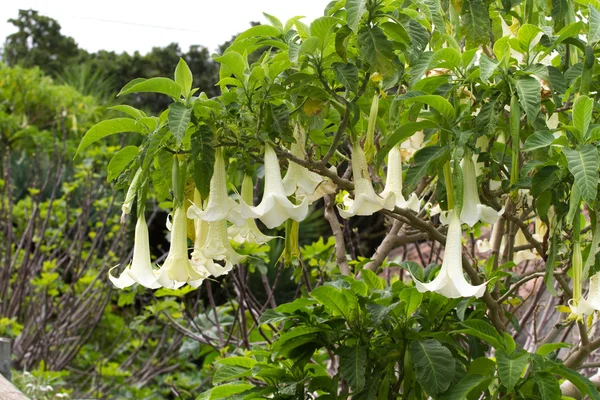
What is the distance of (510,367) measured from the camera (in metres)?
1.25

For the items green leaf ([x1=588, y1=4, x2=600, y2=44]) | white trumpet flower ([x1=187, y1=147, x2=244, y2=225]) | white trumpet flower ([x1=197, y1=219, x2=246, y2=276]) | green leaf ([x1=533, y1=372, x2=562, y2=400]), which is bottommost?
green leaf ([x1=533, y1=372, x2=562, y2=400])

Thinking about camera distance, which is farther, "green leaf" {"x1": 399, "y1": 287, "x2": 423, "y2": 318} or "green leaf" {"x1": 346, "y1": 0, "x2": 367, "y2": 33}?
"green leaf" {"x1": 399, "y1": 287, "x2": 423, "y2": 318}

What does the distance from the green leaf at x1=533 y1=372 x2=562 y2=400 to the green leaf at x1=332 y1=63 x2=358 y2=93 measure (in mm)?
589

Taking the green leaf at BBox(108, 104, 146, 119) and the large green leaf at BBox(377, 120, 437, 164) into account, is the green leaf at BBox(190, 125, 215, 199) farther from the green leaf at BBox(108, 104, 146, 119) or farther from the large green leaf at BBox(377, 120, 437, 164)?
the large green leaf at BBox(377, 120, 437, 164)

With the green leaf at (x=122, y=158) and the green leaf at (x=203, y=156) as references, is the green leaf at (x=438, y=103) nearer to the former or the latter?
the green leaf at (x=203, y=156)

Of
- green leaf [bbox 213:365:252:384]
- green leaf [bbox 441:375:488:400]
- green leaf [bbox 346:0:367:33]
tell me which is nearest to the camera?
green leaf [bbox 346:0:367:33]

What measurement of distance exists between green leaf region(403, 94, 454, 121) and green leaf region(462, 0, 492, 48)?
0.23 meters

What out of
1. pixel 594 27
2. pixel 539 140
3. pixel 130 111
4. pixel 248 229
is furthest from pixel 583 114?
pixel 130 111

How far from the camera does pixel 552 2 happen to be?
1.36 m

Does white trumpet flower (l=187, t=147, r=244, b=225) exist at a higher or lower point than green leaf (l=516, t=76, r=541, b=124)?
lower

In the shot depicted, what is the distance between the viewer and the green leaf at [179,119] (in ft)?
3.56

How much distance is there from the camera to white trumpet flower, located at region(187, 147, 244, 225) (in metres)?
1.17

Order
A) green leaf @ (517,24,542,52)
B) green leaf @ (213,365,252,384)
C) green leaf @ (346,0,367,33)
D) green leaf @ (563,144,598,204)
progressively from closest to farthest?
green leaf @ (563,144,598,204) → green leaf @ (346,0,367,33) → green leaf @ (517,24,542,52) → green leaf @ (213,365,252,384)

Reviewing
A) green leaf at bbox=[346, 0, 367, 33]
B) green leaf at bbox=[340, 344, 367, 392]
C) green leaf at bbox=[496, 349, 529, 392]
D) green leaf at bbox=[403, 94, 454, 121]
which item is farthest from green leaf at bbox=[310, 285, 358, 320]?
green leaf at bbox=[346, 0, 367, 33]
